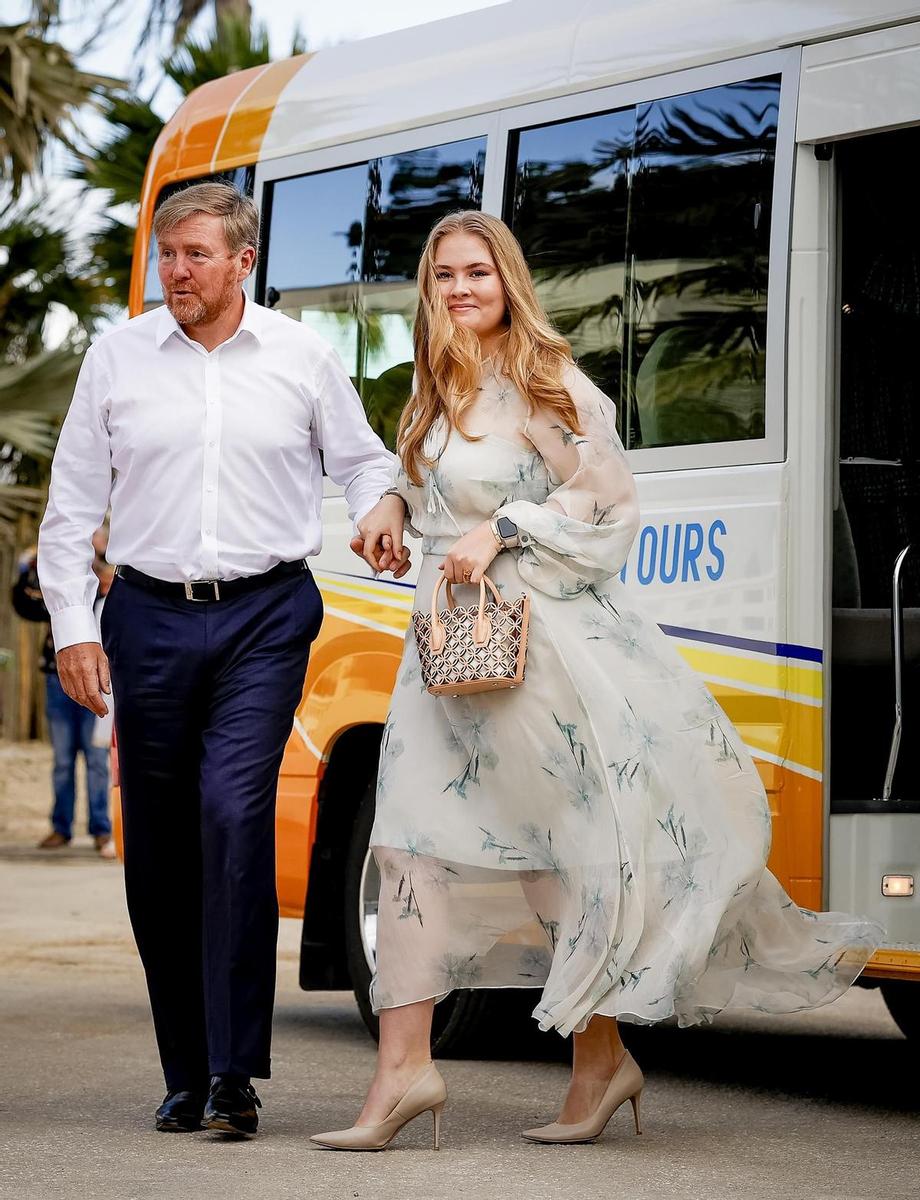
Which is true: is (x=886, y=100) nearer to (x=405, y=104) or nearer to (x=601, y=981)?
(x=405, y=104)

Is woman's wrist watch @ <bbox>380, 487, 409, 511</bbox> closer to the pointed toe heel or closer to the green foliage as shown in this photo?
the pointed toe heel

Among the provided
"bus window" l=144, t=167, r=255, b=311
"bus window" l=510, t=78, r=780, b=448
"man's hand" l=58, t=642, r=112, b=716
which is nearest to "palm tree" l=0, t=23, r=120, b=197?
"bus window" l=144, t=167, r=255, b=311

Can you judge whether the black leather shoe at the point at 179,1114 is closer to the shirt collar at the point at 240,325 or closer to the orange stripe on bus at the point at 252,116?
the shirt collar at the point at 240,325

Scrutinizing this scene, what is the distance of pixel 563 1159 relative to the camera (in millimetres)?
4527

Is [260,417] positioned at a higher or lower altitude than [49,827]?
higher

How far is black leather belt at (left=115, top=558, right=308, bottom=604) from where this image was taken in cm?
473

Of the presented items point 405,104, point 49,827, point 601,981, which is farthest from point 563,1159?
point 49,827

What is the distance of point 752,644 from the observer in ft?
17.6

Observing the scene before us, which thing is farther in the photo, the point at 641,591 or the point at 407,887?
the point at 641,591

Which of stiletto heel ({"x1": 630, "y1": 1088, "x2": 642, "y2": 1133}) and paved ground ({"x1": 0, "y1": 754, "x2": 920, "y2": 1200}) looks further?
stiletto heel ({"x1": 630, "y1": 1088, "x2": 642, "y2": 1133})

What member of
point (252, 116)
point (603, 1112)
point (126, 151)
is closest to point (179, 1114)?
point (603, 1112)

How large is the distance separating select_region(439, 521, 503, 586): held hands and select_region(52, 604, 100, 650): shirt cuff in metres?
0.84

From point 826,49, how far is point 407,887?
2.34 metres

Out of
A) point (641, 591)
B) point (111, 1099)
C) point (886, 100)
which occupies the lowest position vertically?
point (111, 1099)
